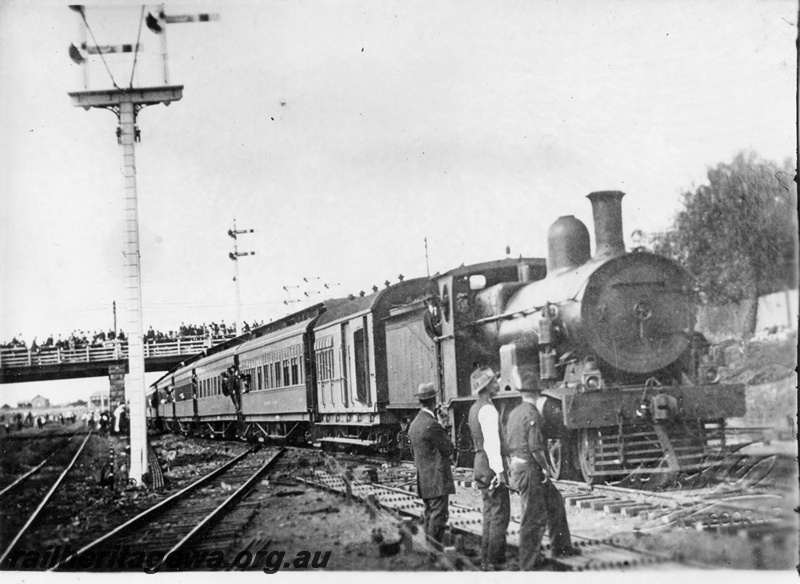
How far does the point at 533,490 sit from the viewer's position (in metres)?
6.09

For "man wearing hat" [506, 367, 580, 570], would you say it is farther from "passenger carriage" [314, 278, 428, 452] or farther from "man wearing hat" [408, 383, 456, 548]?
"passenger carriage" [314, 278, 428, 452]

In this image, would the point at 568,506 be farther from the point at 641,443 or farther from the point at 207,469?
the point at 207,469

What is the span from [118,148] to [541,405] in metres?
6.08

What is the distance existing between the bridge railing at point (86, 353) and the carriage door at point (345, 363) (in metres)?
2.63

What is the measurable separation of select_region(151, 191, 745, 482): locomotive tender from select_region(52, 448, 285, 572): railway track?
291 cm

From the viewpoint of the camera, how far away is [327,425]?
50.1 feet

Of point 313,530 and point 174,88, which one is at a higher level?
point 174,88

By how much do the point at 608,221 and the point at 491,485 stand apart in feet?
12.6

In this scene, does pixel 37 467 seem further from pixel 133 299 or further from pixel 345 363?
pixel 133 299

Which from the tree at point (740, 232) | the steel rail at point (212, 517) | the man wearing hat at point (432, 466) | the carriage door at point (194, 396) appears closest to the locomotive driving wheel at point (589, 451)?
the man wearing hat at point (432, 466)

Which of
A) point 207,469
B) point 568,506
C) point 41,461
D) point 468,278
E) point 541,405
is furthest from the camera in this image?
point 41,461

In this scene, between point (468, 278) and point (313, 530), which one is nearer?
point (313, 530)

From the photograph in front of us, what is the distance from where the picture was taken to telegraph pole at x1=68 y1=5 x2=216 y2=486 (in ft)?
29.9

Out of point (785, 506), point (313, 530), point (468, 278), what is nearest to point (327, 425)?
point (468, 278)
